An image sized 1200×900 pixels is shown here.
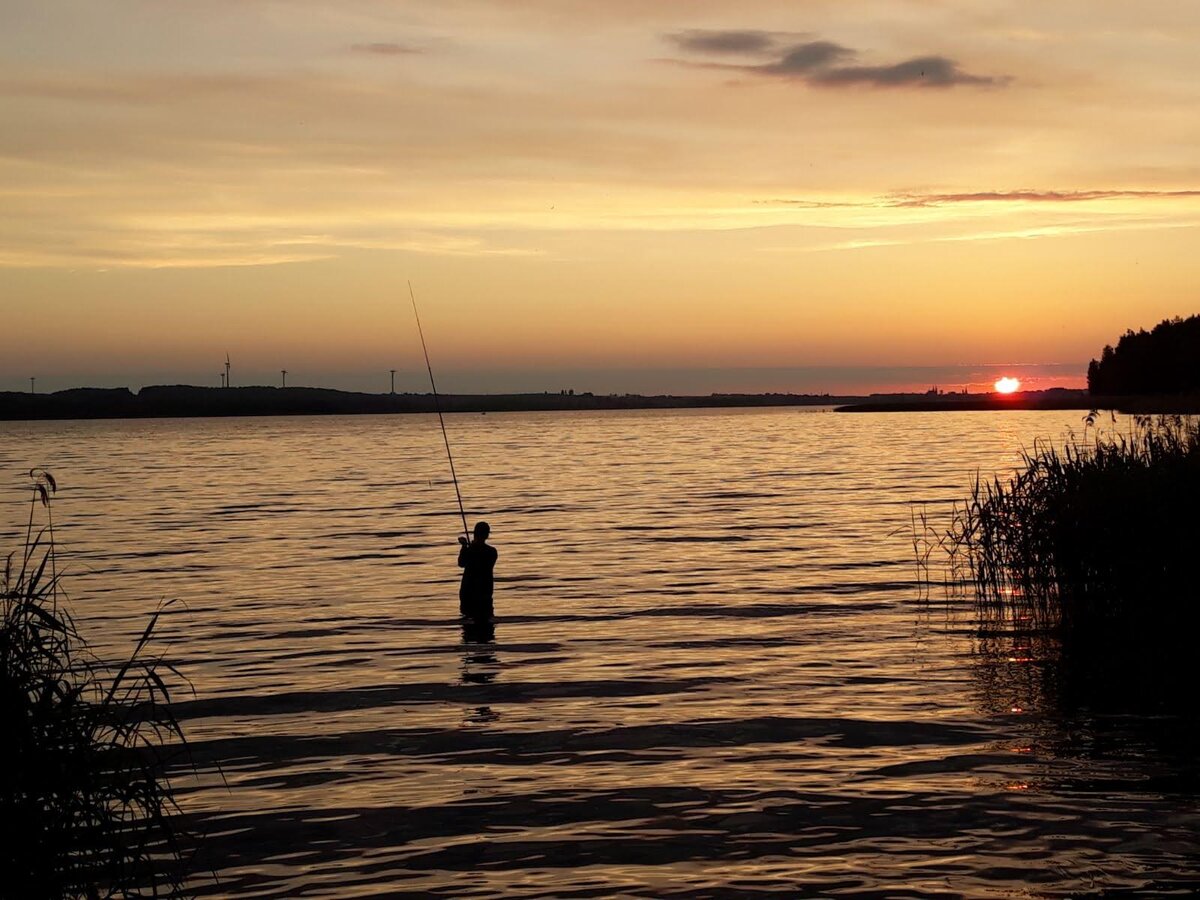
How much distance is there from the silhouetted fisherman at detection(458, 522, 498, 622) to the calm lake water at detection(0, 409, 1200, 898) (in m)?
0.50

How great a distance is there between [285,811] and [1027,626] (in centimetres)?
1331

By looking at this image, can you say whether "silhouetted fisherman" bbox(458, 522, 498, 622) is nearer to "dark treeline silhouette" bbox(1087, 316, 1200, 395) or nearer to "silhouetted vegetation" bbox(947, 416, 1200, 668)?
"silhouetted vegetation" bbox(947, 416, 1200, 668)

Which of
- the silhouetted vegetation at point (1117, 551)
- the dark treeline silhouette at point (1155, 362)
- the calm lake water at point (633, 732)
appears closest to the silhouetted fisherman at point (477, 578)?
the calm lake water at point (633, 732)

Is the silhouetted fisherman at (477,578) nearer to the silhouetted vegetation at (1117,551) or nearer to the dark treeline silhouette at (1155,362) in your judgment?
the silhouetted vegetation at (1117,551)

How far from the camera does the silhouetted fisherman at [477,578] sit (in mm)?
20188

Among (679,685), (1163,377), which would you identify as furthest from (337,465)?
(1163,377)

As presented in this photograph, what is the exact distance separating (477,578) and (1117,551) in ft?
33.1

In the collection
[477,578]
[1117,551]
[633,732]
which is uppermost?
[1117,551]

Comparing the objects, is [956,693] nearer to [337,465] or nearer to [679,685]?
[679,685]

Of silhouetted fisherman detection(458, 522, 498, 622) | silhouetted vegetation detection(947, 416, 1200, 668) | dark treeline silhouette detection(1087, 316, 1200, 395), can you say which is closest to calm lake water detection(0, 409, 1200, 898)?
silhouetted fisherman detection(458, 522, 498, 622)

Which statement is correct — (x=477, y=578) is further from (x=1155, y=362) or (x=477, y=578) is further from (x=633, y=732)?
(x=1155, y=362)

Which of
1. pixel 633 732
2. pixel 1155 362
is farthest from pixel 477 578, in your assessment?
pixel 1155 362

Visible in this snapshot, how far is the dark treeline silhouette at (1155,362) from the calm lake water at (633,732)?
91.8 m

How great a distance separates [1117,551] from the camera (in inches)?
701
